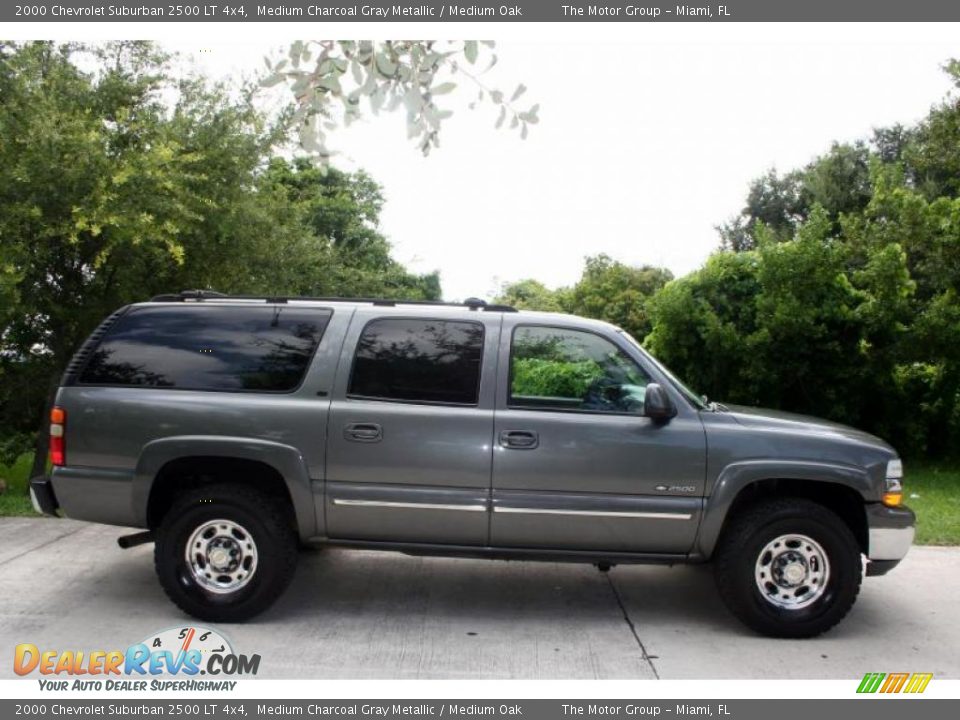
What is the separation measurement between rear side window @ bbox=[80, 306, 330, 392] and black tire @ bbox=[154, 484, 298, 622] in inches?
28.4

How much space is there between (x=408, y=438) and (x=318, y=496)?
635 millimetres

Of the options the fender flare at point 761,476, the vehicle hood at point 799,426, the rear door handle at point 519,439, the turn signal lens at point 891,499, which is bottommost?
the turn signal lens at point 891,499

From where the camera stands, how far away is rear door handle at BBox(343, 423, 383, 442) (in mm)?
5113

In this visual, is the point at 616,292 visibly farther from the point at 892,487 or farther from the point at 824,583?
the point at 824,583

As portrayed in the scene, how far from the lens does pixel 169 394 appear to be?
5254 millimetres

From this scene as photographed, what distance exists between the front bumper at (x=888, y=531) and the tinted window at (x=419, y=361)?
2438 mm

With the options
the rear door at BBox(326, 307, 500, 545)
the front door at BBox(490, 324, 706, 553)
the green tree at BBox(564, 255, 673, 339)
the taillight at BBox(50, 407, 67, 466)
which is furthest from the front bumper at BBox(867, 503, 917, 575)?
the green tree at BBox(564, 255, 673, 339)

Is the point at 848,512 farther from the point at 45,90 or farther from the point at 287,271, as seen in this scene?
the point at 45,90

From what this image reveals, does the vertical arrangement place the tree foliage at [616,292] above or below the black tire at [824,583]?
above

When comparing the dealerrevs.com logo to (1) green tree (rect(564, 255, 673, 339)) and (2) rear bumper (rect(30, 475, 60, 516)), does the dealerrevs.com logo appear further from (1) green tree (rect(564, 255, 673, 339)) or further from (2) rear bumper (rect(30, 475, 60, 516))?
(1) green tree (rect(564, 255, 673, 339))

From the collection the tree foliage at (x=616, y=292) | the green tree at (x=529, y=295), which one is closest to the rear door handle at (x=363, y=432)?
the tree foliage at (x=616, y=292)

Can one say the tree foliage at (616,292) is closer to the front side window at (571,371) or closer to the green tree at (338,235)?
the green tree at (338,235)

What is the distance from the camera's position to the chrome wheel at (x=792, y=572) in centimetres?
507

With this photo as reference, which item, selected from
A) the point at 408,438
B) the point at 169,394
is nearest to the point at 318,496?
the point at 408,438
